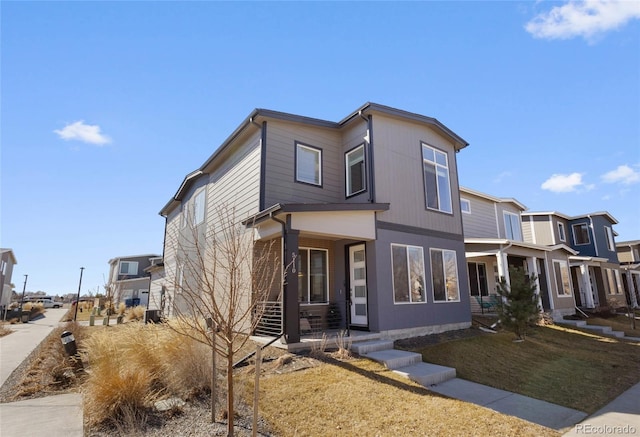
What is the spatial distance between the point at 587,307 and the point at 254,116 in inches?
860

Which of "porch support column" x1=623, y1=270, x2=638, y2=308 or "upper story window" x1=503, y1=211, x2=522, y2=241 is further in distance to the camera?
"porch support column" x1=623, y1=270, x2=638, y2=308

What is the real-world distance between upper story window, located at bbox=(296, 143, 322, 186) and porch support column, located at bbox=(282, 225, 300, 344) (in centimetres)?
362

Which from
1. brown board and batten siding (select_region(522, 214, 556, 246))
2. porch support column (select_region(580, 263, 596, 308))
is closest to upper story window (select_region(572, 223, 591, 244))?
brown board and batten siding (select_region(522, 214, 556, 246))

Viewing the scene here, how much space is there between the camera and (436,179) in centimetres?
1282

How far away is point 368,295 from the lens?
32.6ft

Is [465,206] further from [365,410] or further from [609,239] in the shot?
[609,239]

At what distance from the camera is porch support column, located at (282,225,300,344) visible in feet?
26.2

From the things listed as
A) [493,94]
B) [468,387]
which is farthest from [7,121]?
[493,94]

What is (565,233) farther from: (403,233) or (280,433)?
(280,433)

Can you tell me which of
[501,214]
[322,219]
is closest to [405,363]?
[322,219]

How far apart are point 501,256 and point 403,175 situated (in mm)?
6469

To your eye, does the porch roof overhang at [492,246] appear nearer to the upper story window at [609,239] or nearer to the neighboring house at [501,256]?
the neighboring house at [501,256]

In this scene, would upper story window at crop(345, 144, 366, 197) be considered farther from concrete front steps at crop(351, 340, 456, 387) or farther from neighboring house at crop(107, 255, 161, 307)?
neighboring house at crop(107, 255, 161, 307)

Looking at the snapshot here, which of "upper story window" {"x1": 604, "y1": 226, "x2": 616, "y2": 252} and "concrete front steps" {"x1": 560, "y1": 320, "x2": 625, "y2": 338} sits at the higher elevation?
"upper story window" {"x1": 604, "y1": 226, "x2": 616, "y2": 252}
